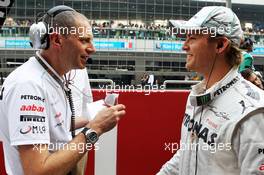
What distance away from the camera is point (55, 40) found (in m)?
1.88

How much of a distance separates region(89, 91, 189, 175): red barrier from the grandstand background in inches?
9.6

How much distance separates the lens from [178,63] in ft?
12.9

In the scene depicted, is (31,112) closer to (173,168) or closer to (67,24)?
(67,24)

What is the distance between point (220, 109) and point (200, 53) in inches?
10.8

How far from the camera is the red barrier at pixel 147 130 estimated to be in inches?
147

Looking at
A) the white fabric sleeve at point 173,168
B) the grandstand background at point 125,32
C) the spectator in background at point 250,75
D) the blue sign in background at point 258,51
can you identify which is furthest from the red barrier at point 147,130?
the white fabric sleeve at point 173,168

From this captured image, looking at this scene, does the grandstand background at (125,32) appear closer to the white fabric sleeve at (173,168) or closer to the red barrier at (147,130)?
the red barrier at (147,130)

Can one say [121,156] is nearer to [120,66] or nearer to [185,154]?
[120,66]

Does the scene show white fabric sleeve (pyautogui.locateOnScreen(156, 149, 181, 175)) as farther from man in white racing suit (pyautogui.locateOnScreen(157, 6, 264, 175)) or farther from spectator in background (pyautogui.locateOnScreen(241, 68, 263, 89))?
spectator in background (pyautogui.locateOnScreen(241, 68, 263, 89))

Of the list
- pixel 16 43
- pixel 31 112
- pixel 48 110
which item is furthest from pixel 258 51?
pixel 31 112

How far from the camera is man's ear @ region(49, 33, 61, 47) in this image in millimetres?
1865

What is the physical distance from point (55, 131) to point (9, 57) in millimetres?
1956

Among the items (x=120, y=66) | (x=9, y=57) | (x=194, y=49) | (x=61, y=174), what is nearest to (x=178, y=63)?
(x=120, y=66)

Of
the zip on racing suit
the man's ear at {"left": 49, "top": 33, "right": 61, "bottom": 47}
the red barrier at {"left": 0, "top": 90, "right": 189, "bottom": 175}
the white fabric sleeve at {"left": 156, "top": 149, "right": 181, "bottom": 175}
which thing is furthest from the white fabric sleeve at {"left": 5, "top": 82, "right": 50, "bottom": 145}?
the red barrier at {"left": 0, "top": 90, "right": 189, "bottom": 175}
